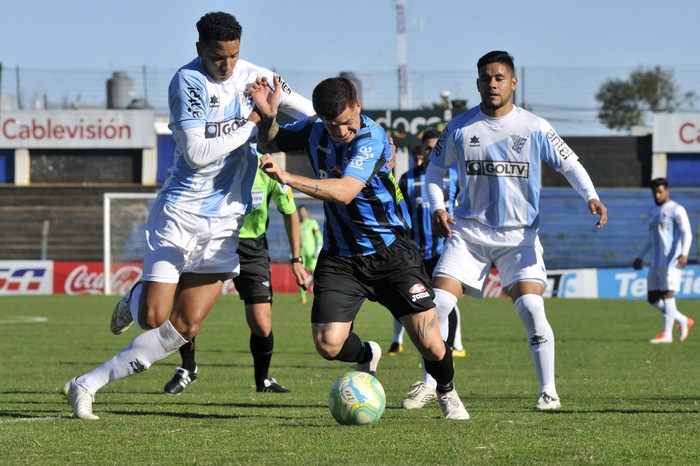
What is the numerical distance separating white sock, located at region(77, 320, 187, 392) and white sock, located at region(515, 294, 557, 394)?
2276 mm

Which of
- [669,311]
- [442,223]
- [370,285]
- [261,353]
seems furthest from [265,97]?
[669,311]

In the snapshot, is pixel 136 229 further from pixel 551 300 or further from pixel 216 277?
pixel 216 277

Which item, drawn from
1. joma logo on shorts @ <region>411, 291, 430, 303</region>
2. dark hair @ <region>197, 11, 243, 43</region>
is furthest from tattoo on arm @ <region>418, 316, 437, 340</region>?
dark hair @ <region>197, 11, 243, 43</region>

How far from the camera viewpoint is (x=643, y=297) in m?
30.7

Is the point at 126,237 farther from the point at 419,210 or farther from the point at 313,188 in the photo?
the point at 313,188

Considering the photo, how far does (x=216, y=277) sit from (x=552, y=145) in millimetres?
2412

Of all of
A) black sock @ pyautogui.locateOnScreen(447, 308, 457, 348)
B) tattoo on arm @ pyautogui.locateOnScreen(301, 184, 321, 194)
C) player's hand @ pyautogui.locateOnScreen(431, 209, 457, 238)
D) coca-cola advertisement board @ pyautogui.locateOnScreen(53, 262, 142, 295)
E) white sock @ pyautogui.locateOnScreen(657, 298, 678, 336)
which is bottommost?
coca-cola advertisement board @ pyautogui.locateOnScreen(53, 262, 142, 295)

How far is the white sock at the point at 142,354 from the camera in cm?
715

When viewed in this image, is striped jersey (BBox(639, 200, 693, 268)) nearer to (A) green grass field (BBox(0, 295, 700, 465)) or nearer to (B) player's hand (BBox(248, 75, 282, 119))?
(A) green grass field (BBox(0, 295, 700, 465))

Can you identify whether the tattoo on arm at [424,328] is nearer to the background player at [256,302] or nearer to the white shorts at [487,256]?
the white shorts at [487,256]

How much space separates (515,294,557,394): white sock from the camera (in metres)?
7.74

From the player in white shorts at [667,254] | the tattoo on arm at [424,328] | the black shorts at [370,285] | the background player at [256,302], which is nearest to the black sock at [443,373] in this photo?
the tattoo on arm at [424,328]

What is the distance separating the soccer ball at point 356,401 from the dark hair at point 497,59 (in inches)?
90.8

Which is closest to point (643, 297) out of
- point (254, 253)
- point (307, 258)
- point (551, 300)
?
Answer: point (551, 300)
